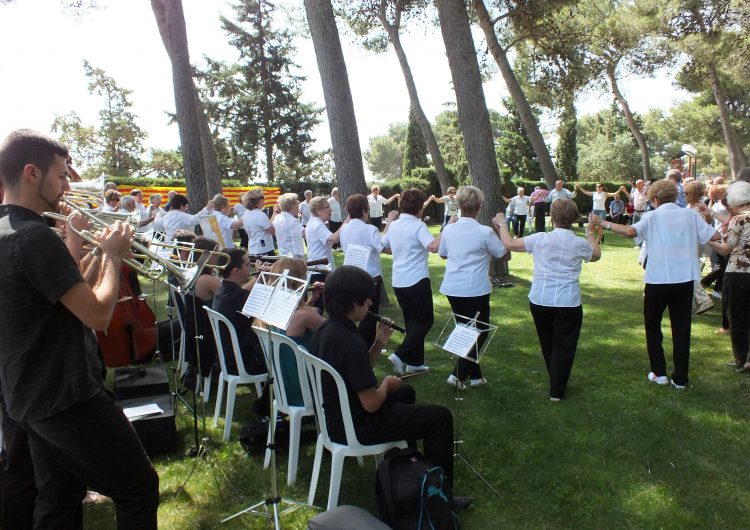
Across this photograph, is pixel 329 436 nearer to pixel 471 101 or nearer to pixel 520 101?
pixel 471 101

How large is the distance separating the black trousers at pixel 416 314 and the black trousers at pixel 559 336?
41.7 inches

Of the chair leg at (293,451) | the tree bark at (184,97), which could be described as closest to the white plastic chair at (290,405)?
the chair leg at (293,451)

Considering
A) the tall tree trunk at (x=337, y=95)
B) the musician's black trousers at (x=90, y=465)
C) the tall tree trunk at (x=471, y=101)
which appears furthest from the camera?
the tall tree trunk at (x=471, y=101)

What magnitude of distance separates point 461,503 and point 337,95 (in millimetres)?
6303

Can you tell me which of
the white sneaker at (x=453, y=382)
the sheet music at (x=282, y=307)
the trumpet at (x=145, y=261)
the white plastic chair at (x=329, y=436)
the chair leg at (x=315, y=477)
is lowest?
the white sneaker at (x=453, y=382)

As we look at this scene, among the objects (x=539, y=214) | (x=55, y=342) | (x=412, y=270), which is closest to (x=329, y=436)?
(x=55, y=342)

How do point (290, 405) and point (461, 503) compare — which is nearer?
point (461, 503)

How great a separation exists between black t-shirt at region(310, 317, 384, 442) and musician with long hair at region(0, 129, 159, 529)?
1069mm

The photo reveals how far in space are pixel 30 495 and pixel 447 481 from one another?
1960mm

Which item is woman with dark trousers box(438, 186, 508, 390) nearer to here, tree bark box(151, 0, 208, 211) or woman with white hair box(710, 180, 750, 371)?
woman with white hair box(710, 180, 750, 371)

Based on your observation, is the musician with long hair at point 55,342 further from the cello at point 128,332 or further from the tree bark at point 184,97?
the tree bark at point 184,97

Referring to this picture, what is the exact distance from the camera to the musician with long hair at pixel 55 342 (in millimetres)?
1902

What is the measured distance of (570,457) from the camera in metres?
3.82

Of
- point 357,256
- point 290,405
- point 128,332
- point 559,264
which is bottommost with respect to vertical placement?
point 290,405
